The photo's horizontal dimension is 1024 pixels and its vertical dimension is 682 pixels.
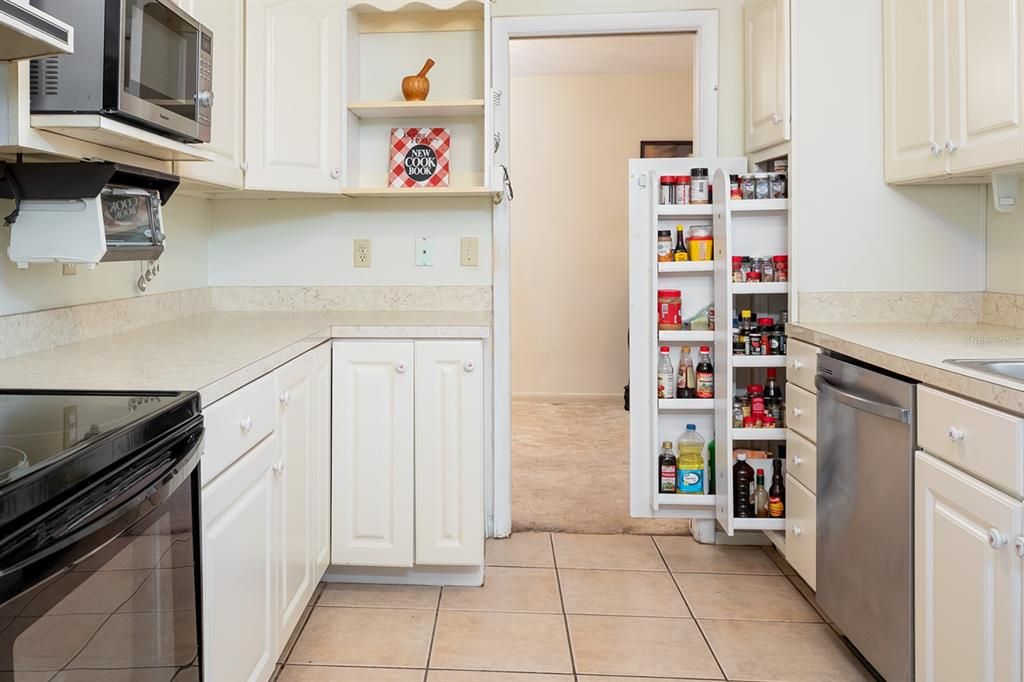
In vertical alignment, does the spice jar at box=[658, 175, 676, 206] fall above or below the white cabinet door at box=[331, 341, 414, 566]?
above

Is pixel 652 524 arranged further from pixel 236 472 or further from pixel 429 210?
pixel 236 472

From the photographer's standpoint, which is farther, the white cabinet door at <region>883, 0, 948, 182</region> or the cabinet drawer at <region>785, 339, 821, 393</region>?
the cabinet drawer at <region>785, 339, 821, 393</region>

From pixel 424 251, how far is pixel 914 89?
5.70ft

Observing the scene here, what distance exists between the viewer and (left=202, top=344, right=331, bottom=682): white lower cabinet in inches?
58.3

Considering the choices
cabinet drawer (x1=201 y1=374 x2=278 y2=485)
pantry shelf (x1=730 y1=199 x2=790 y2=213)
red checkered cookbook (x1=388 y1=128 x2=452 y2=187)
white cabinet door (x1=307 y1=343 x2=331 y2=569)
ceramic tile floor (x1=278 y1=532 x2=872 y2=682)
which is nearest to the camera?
cabinet drawer (x1=201 y1=374 x2=278 y2=485)

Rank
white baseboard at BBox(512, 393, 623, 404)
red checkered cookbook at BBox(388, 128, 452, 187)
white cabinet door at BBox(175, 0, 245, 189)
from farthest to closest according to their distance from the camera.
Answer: white baseboard at BBox(512, 393, 623, 404)
red checkered cookbook at BBox(388, 128, 452, 187)
white cabinet door at BBox(175, 0, 245, 189)

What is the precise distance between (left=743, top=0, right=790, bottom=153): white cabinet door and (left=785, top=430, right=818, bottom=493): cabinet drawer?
3.22 ft

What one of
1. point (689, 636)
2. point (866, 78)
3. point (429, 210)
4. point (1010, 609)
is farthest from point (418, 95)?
point (1010, 609)

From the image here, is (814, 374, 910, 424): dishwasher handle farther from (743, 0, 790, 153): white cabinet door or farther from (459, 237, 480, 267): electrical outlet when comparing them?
(459, 237, 480, 267): electrical outlet

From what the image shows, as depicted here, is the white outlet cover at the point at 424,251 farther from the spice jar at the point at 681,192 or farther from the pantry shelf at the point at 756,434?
the pantry shelf at the point at 756,434

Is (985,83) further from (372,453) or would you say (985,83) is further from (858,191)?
(372,453)

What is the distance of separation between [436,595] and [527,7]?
2.19m

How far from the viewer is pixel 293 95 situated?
8.38 feet

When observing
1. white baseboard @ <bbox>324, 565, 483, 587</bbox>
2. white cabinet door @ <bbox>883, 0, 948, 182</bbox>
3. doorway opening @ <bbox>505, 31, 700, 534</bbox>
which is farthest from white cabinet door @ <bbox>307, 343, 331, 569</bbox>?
doorway opening @ <bbox>505, 31, 700, 534</bbox>
